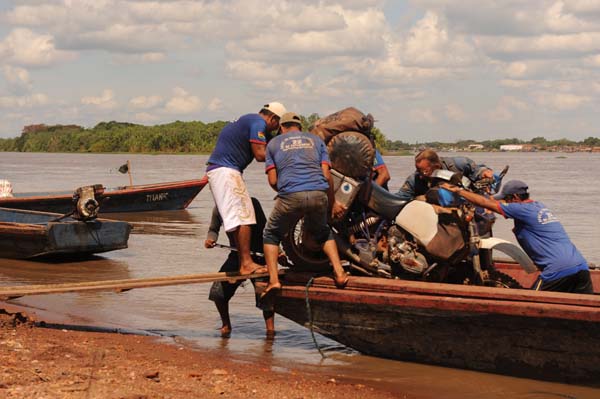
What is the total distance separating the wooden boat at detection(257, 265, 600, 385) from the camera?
5734mm

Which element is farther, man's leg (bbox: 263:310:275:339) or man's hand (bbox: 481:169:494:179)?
man's leg (bbox: 263:310:275:339)

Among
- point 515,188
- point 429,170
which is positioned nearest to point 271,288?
point 429,170

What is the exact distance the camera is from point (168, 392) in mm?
5195

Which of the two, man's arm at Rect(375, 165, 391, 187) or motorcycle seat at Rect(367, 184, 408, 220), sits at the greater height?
man's arm at Rect(375, 165, 391, 187)

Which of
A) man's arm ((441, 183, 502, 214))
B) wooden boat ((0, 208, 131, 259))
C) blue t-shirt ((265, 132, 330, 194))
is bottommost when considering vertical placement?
wooden boat ((0, 208, 131, 259))

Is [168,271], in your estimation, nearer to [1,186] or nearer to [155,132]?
[1,186]

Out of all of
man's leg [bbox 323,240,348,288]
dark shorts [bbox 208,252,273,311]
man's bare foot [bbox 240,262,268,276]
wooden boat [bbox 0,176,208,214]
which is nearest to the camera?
man's leg [bbox 323,240,348,288]

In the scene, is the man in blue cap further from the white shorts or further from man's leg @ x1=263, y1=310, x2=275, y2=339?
man's leg @ x1=263, y1=310, x2=275, y2=339

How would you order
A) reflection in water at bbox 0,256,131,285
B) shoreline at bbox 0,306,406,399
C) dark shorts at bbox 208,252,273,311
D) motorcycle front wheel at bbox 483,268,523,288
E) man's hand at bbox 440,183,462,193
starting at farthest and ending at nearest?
reflection in water at bbox 0,256,131,285 → dark shorts at bbox 208,252,273,311 → motorcycle front wheel at bbox 483,268,523,288 → man's hand at bbox 440,183,462,193 → shoreline at bbox 0,306,406,399

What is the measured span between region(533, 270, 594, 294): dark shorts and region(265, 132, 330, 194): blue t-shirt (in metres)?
1.91

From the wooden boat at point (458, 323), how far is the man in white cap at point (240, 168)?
18.0 inches

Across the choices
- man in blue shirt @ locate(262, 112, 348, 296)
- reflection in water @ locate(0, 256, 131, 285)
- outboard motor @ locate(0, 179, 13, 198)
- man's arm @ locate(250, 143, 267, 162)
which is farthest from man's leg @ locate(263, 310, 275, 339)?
outboard motor @ locate(0, 179, 13, 198)

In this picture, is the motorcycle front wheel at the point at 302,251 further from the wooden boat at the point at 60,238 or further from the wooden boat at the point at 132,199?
the wooden boat at the point at 132,199

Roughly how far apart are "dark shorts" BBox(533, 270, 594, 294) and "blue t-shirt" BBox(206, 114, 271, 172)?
265 cm
